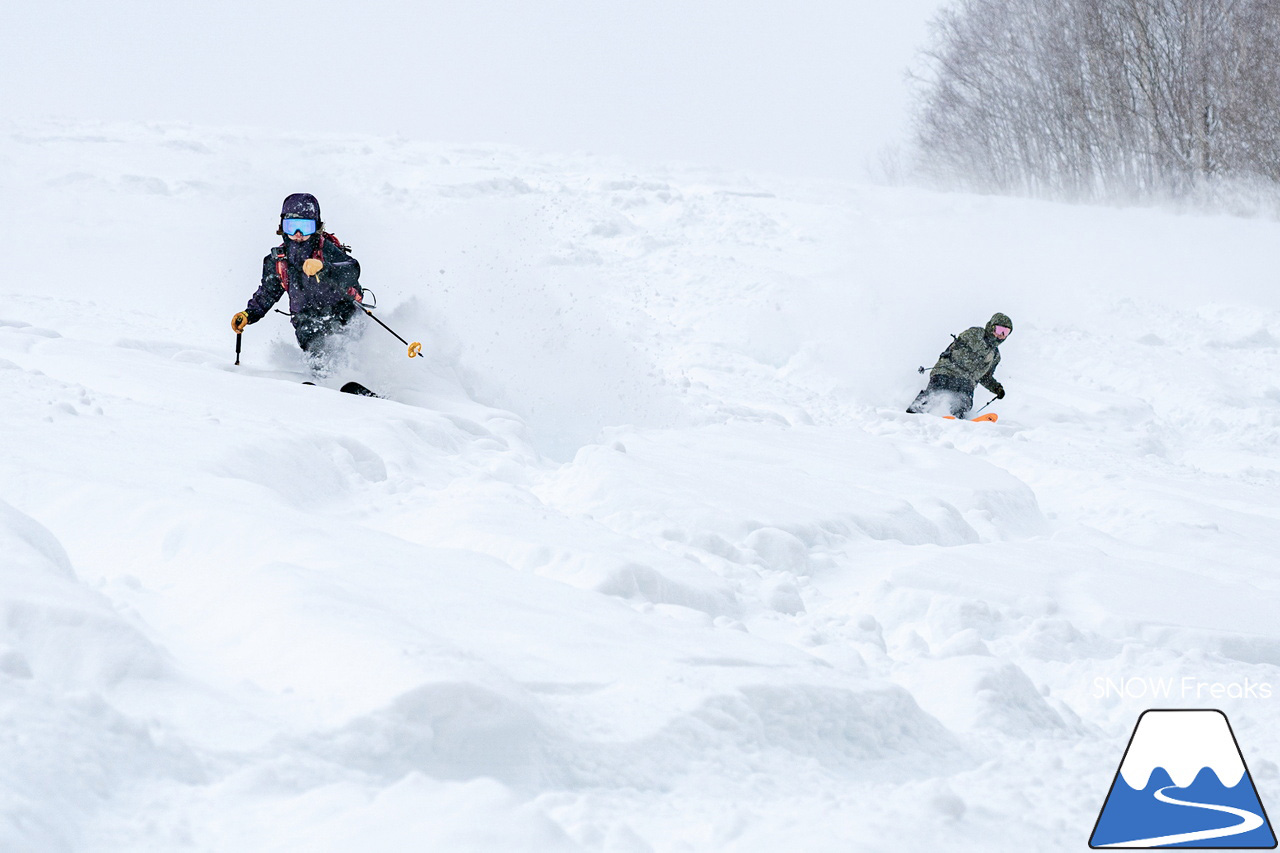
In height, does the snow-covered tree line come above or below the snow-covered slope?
above

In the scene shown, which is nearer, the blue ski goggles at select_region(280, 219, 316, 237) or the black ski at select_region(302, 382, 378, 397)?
the black ski at select_region(302, 382, 378, 397)

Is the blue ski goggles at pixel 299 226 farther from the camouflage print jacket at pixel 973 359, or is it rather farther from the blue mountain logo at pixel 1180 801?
the blue mountain logo at pixel 1180 801

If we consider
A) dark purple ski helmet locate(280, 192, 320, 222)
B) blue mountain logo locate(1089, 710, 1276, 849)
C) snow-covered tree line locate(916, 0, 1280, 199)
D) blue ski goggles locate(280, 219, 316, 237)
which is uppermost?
snow-covered tree line locate(916, 0, 1280, 199)

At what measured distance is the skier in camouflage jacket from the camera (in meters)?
9.90

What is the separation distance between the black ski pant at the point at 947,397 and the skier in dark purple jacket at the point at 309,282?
5513 mm

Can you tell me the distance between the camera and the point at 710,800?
2.24 m

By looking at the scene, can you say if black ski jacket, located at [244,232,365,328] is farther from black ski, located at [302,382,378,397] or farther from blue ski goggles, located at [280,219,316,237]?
black ski, located at [302,382,378,397]

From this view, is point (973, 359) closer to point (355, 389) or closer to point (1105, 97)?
point (355, 389)

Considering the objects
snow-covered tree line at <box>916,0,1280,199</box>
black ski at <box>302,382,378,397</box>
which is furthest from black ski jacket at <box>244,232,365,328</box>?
snow-covered tree line at <box>916,0,1280,199</box>

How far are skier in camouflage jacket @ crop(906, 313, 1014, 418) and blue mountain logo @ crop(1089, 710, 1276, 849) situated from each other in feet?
22.9

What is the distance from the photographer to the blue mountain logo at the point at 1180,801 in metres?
2.42

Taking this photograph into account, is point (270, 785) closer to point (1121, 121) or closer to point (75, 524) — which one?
point (75, 524)

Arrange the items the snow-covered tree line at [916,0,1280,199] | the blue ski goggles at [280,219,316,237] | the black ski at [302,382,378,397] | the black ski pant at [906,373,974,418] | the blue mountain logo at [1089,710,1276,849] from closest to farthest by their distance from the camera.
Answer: the blue mountain logo at [1089,710,1276,849]
the black ski at [302,382,378,397]
the blue ski goggles at [280,219,316,237]
the black ski pant at [906,373,974,418]
the snow-covered tree line at [916,0,1280,199]

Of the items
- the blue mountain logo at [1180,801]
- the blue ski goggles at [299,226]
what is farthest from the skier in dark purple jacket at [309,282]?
the blue mountain logo at [1180,801]
